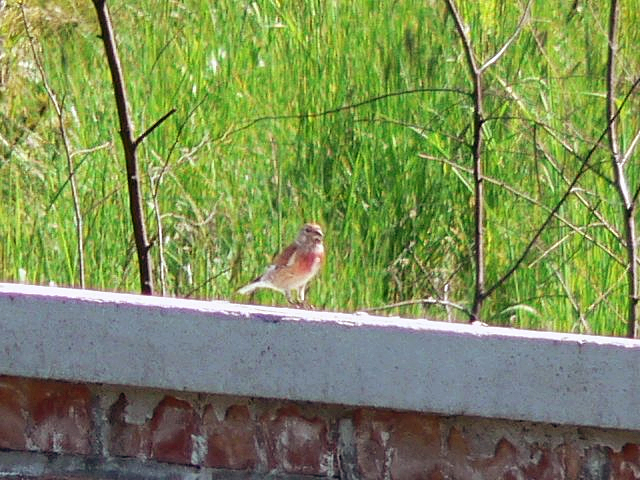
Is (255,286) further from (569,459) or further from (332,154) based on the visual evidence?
(569,459)

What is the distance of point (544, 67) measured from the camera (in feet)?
Result: 17.7

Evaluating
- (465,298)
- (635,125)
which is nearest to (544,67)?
(635,125)

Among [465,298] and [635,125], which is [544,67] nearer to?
[635,125]

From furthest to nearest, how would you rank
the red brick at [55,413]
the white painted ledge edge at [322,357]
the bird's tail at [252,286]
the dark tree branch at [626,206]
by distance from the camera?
the bird's tail at [252,286]
the dark tree branch at [626,206]
the red brick at [55,413]
the white painted ledge edge at [322,357]

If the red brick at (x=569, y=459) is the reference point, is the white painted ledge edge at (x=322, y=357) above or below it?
above

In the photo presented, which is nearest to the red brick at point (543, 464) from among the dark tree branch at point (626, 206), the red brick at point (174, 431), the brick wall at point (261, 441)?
the brick wall at point (261, 441)

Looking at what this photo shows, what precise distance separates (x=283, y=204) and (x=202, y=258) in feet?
1.16

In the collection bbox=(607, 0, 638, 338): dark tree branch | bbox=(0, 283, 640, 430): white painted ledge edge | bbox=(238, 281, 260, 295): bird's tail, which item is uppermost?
bbox=(0, 283, 640, 430): white painted ledge edge

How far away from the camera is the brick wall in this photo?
7.63 ft

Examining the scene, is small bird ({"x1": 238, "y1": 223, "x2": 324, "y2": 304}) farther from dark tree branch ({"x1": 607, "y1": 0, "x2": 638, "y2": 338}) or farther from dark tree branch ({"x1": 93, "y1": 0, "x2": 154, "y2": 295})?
dark tree branch ({"x1": 607, "y1": 0, "x2": 638, "y2": 338})

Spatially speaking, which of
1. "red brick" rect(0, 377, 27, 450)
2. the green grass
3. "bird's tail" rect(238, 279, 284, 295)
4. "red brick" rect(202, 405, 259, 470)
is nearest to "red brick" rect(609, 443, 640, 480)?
"red brick" rect(202, 405, 259, 470)

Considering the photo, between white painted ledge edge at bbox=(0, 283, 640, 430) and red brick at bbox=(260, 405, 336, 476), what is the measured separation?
10 cm

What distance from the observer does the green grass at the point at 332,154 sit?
177 inches

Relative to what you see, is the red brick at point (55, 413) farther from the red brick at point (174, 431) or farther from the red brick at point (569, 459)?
the red brick at point (569, 459)
